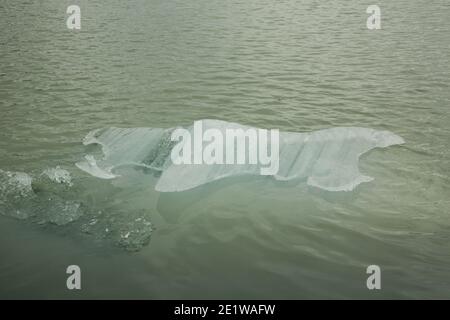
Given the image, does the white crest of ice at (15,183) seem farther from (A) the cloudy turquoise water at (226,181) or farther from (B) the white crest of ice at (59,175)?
(B) the white crest of ice at (59,175)

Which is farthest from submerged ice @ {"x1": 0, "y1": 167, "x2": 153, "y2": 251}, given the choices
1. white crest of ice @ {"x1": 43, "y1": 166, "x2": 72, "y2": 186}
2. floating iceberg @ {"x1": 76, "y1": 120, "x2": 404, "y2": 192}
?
floating iceberg @ {"x1": 76, "y1": 120, "x2": 404, "y2": 192}

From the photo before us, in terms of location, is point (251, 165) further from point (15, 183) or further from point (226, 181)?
point (15, 183)

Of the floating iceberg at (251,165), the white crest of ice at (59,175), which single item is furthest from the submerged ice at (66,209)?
the floating iceberg at (251,165)

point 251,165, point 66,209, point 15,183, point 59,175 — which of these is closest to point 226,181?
point 251,165

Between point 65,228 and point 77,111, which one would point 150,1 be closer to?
point 77,111

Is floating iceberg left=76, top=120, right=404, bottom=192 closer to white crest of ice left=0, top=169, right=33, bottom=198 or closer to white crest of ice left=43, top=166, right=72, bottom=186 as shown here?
white crest of ice left=43, top=166, right=72, bottom=186
